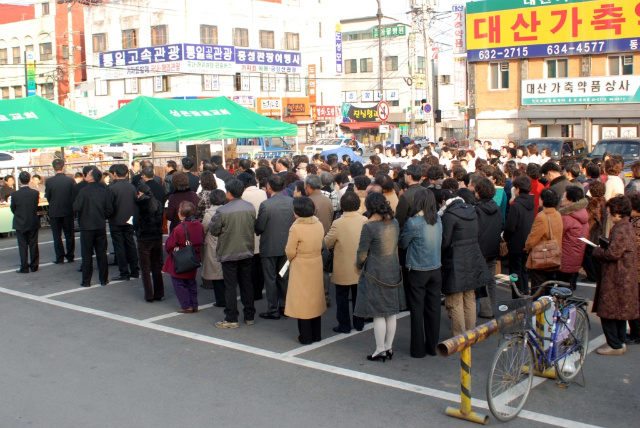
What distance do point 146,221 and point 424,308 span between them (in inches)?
175

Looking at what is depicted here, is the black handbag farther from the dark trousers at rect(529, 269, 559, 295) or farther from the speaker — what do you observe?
the speaker

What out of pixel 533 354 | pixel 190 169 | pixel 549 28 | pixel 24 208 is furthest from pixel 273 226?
pixel 549 28

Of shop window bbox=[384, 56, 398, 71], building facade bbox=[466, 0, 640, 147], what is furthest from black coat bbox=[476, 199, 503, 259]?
shop window bbox=[384, 56, 398, 71]

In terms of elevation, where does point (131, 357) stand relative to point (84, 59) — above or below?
below

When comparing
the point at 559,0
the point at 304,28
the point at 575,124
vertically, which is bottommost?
the point at 575,124

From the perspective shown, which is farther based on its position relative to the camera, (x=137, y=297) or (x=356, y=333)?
(x=137, y=297)

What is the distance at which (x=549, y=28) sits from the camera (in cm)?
2956

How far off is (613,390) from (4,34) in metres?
62.5

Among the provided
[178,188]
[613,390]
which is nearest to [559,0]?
[178,188]

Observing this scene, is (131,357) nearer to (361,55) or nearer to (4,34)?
(4,34)

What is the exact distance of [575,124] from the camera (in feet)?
98.3

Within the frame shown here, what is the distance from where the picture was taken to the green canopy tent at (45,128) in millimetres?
13827

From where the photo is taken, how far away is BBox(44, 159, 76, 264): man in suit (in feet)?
40.9

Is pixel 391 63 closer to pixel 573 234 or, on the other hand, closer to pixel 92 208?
pixel 92 208
